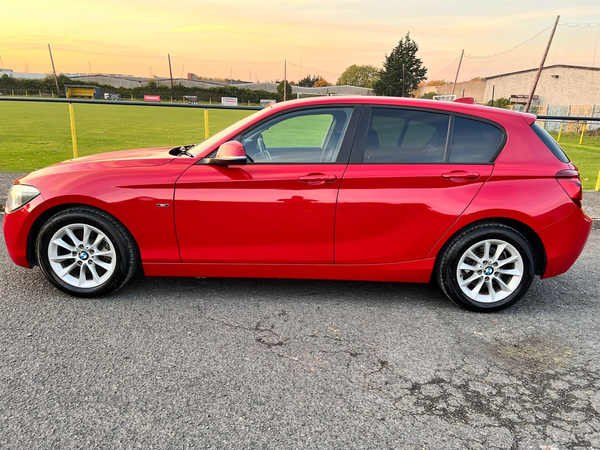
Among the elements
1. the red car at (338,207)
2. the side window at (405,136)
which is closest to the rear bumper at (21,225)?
the red car at (338,207)

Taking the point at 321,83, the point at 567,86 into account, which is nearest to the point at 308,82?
the point at 321,83

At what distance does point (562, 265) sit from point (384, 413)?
2.22 meters

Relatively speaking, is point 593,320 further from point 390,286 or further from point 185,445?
point 185,445

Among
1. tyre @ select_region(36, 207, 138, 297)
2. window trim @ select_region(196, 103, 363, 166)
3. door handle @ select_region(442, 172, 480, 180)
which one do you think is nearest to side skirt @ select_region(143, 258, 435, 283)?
tyre @ select_region(36, 207, 138, 297)

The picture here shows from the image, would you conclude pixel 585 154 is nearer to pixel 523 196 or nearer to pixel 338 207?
pixel 523 196

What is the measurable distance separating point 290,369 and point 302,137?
1984 mm

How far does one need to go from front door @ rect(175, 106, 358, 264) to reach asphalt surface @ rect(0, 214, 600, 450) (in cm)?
45

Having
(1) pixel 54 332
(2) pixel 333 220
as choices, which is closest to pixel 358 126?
(2) pixel 333 220

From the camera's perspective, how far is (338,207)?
3514 mm

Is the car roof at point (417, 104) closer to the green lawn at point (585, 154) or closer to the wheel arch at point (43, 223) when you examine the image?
the wheel arch at point (43, 223)

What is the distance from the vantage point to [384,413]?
2.42m

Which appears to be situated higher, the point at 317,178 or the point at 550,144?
the point at 550,144

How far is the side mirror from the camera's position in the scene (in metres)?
3.46

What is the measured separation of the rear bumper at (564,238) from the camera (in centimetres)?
361
